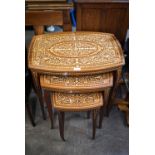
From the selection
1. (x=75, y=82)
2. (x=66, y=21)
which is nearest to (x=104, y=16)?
(x=66, y=21)

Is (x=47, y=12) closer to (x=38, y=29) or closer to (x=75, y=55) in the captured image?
(x=38, y=29)

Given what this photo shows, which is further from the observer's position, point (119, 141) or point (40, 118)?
point (40, 118)

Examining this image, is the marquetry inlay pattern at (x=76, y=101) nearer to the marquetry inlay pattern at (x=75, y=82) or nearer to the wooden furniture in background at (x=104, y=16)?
the marquetry inlay pattern at (x=75, y=82)

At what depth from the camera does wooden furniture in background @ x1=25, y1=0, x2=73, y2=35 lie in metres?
1.39

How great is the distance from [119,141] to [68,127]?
0.38 m

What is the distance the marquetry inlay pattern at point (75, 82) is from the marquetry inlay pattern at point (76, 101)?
0.08 m

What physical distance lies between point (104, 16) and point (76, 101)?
58 centimetres

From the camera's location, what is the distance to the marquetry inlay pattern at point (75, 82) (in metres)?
1.31

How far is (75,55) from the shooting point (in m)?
1.35

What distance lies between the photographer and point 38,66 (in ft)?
4.20

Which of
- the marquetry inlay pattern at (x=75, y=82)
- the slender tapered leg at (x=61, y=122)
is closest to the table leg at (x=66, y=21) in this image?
the marquetry inlay pattern at (x=75, y=82)
